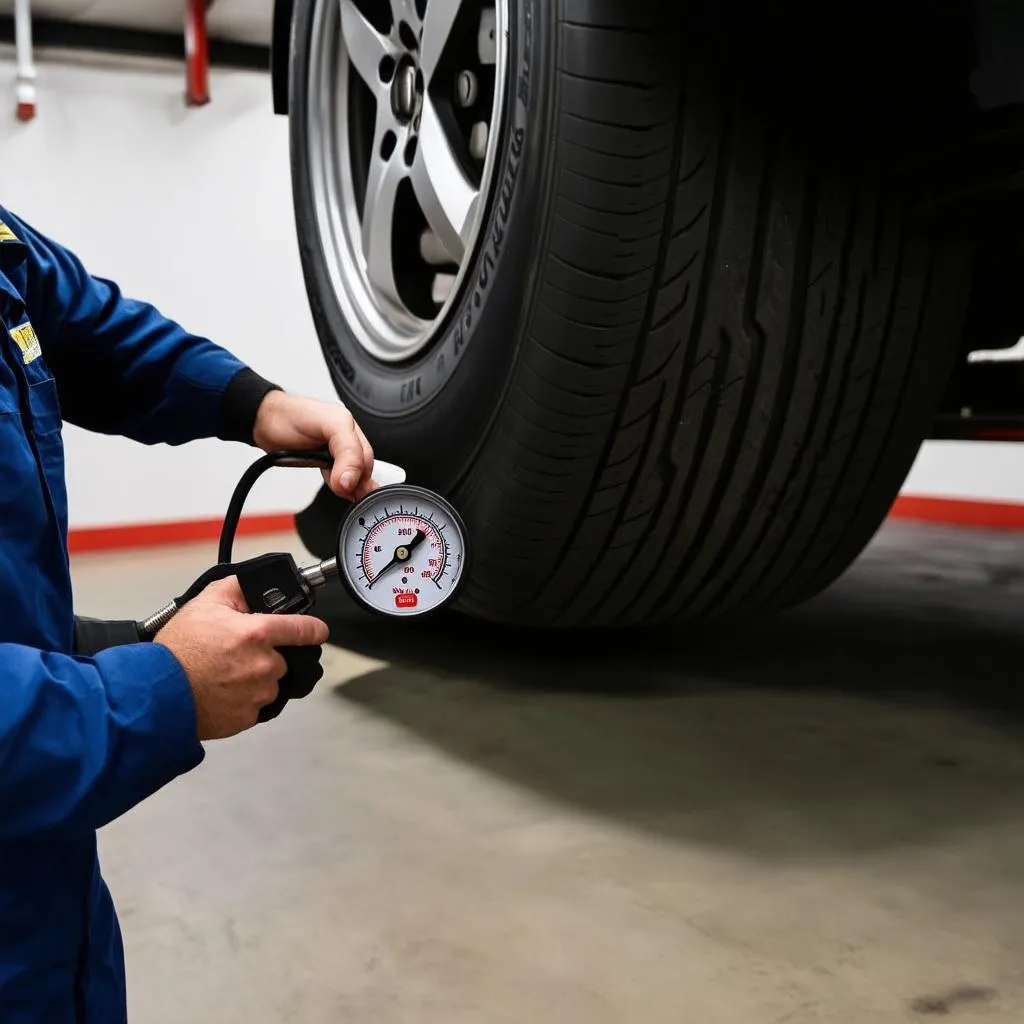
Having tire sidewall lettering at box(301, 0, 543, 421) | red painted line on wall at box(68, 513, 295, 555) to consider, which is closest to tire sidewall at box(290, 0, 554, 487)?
tire sidewall lettering at box(301, 0, 543, 421)

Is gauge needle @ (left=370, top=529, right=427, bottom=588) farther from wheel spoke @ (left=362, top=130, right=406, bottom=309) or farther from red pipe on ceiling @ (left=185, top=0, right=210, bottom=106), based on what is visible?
red pipe on ceiling @ (left=185, top=0, right=210, bottom=106)

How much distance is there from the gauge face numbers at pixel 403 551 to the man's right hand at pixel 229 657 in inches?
6.1

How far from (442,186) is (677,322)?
0.39 metres

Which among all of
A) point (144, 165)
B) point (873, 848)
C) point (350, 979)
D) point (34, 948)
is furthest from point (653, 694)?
point (144, 165)

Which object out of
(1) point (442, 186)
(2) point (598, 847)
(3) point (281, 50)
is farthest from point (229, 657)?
(3) point (281, 50)

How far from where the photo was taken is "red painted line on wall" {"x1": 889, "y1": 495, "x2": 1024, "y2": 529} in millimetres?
3646

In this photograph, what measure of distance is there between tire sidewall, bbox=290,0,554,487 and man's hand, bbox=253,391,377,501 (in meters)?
0.31

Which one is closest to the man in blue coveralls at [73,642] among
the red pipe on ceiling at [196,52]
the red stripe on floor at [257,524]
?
the red stripe on floor at [257,524]

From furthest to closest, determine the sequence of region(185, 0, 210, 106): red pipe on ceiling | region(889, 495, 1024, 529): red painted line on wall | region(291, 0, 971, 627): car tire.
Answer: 1. region(889, 495, 1024, 529): red painted line on wall
2. region(185, 0, 210, 106): red pipe on ceiling
3. region(291, 0, 971, 627): car tire

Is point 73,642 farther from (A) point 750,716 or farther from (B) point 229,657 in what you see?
(A) point 750,716

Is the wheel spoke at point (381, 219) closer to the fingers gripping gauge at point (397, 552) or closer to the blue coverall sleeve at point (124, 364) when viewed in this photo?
the blue coverall sleeve at point (124, 364)

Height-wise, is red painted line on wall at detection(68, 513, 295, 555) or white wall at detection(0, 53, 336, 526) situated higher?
white wall at detection(0, 53, 336, 526)

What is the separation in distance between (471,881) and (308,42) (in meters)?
1.25

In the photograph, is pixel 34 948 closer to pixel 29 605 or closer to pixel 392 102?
pixel 29 605
